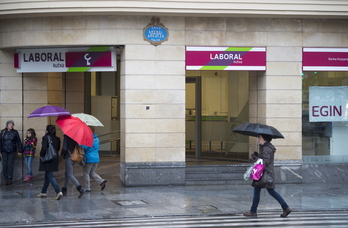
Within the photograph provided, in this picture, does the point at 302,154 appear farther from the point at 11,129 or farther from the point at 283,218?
the point at 11,129

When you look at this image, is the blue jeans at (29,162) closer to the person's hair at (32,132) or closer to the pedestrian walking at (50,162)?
the person's hair at (32,132)

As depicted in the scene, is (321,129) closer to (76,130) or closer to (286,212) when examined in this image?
(286,212)

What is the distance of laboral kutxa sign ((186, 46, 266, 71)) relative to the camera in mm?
16359

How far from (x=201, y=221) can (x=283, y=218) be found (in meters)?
1.65

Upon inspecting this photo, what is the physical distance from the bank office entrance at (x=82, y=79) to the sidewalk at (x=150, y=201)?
10.3 feet

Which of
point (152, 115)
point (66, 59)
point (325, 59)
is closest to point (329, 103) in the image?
point (325, 59)

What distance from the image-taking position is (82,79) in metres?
20.7

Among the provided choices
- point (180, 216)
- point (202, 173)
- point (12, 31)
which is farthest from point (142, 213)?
point (12, 31)

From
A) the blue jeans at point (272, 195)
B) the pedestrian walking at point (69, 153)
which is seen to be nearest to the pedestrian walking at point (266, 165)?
the blue jeans at point (272, 195)

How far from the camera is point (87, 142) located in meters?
13.5

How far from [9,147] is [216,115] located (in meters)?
6.88

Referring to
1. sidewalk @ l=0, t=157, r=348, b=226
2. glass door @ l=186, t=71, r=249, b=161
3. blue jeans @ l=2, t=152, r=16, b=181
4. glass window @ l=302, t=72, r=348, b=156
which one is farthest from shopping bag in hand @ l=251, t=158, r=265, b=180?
blue jeans @ l=2, t=152, r=16, b=181

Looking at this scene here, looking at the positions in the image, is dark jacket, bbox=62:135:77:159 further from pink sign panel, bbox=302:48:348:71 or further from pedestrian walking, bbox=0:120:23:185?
pink sign panel, bbox=302:48:348:71

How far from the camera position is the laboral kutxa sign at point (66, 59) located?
16391mm
